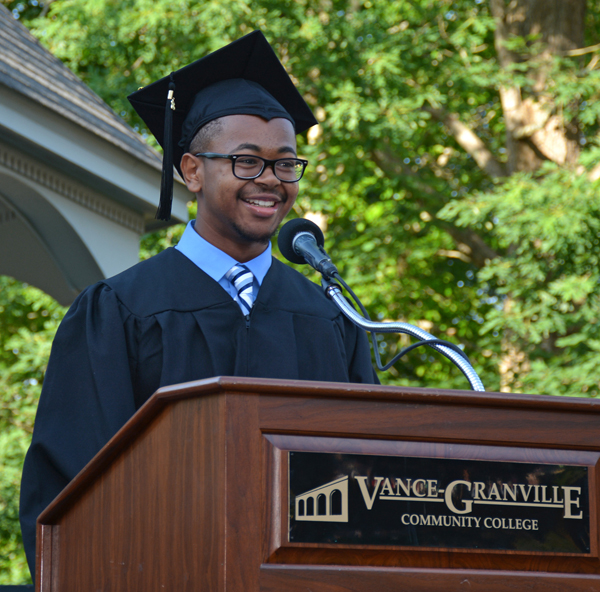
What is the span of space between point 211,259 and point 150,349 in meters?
0.32

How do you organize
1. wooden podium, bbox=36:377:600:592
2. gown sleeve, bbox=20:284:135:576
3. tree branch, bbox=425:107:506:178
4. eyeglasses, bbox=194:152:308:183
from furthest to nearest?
tree branch, bbox=425:107:506:178, eyeglasses, bbox=194:152:308:183, gown sleeve, bbox=20:284:135:576, wooden podium, bbox=36:377:600:592

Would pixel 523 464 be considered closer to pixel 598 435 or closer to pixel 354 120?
pixel 598 435

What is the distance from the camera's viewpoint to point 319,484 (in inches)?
50.7

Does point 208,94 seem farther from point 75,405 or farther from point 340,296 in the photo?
point 75,405

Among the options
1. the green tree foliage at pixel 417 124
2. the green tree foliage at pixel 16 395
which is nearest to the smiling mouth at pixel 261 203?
the green tree foliage at pixel 417 124

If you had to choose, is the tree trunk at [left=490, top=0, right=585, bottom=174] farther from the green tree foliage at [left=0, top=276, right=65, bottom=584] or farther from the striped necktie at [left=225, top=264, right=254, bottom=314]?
the striped necktie at [left=225, top=264, right=254, bottom=314]

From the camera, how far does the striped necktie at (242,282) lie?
2344mm

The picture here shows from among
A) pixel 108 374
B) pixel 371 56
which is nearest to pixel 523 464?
pixel 108 374

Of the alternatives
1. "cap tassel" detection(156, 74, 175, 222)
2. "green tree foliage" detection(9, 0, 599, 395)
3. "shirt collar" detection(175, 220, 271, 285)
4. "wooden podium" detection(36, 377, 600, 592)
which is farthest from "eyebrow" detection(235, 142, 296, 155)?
"green tree foliage" detection(9, 0, 599, 395)

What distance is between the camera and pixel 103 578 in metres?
1.50

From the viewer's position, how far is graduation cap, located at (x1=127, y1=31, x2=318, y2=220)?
251 cm

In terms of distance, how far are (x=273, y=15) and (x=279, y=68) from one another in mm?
6868

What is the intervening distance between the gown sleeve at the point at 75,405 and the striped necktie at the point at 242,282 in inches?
12.3

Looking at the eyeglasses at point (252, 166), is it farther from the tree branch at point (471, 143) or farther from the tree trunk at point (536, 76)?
the tree branch at point (471, 143)
